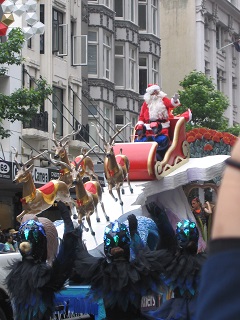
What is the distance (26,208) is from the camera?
566 inches

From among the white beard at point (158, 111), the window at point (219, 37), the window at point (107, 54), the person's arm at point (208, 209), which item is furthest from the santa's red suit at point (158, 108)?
the window at point (219, 37)

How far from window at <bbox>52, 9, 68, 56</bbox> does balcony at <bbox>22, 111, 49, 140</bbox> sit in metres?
3.06

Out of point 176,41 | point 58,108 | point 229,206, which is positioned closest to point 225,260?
point 229,206

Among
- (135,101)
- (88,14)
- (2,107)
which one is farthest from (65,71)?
(2,107)

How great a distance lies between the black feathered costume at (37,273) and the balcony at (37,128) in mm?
20920

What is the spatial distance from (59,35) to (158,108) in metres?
15.5

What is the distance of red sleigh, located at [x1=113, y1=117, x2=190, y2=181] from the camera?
15906 mm

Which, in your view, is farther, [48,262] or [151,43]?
[151,43]

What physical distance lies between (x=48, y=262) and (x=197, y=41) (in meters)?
43.3

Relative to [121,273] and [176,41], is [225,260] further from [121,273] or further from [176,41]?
[176,41]

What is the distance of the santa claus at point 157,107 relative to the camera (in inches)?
678

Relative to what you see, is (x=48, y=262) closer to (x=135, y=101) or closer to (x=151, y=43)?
(x=135, y=101)

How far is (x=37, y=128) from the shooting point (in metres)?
29.4

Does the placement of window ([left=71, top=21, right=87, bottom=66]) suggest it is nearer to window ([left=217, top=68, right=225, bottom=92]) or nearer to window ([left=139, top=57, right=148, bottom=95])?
window ([left=139, top=57, right=148, bottom=95])
